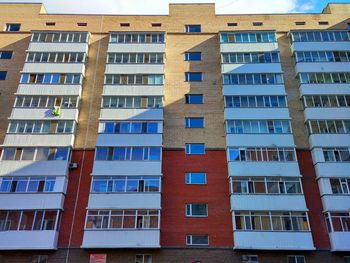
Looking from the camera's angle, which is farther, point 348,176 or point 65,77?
point 65,77

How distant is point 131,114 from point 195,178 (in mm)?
7851

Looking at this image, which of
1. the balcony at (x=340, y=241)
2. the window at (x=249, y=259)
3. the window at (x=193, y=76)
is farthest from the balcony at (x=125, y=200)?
the balcony at (x=340, y=241)

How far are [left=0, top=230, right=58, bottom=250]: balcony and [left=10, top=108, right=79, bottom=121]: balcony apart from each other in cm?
960

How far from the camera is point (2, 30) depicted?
1405 inches

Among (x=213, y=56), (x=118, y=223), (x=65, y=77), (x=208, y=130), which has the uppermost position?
(x=213, y=56)

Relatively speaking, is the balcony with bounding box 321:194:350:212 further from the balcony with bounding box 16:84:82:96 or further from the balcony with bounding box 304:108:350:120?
the balcony with bounding box 16:84:82:96

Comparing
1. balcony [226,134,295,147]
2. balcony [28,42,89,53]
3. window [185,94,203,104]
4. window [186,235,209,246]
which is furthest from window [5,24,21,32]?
window [186,235,209,246]

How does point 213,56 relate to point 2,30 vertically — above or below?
below

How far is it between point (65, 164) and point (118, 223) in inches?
257

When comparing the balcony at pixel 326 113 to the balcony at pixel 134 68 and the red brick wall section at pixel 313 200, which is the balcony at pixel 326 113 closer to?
the red brick wall section at pixel 313 200

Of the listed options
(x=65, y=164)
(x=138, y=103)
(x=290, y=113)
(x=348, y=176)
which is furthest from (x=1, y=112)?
(x=348, y=176)

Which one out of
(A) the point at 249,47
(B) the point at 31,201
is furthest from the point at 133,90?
(B) the point at 31,201

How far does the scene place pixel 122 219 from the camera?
2531 cm

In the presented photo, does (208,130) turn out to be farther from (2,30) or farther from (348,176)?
(2,30)
